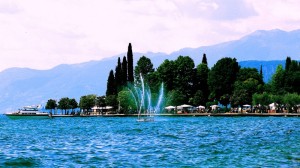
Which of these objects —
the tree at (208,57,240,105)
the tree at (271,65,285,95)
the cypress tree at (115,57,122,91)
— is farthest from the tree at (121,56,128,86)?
the tree at (271,65,285,95)

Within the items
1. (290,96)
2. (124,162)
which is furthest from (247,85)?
(124,162)

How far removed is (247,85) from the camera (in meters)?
135

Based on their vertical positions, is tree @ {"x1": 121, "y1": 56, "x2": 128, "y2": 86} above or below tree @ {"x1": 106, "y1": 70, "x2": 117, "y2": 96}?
above

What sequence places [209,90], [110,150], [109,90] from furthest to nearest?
[109,90] → [209,90] → [110,150]

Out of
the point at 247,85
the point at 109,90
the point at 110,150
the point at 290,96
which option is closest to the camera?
the point at 110,150

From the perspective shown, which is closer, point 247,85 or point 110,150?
point 110,150

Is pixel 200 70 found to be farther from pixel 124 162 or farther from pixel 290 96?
pixel 124 162

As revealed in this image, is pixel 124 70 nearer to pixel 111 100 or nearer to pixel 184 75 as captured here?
pixel 111 100

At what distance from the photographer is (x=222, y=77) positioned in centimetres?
14138

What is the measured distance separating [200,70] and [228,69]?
33.6 ft

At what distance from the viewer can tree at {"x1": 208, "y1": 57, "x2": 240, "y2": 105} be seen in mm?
141000

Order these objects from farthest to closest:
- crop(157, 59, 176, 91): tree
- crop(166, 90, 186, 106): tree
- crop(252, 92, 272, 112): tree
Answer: crop(157, 59, 176, 91): tree < crop(166, 90, 186, 106): tree < crop(252, 92, 272, 112): tree

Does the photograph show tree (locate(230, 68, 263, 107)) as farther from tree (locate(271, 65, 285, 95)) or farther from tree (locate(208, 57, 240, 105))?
tree (locate(271, 65, 285, 95))

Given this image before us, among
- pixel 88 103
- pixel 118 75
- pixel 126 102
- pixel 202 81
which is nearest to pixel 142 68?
pixel 118 75
